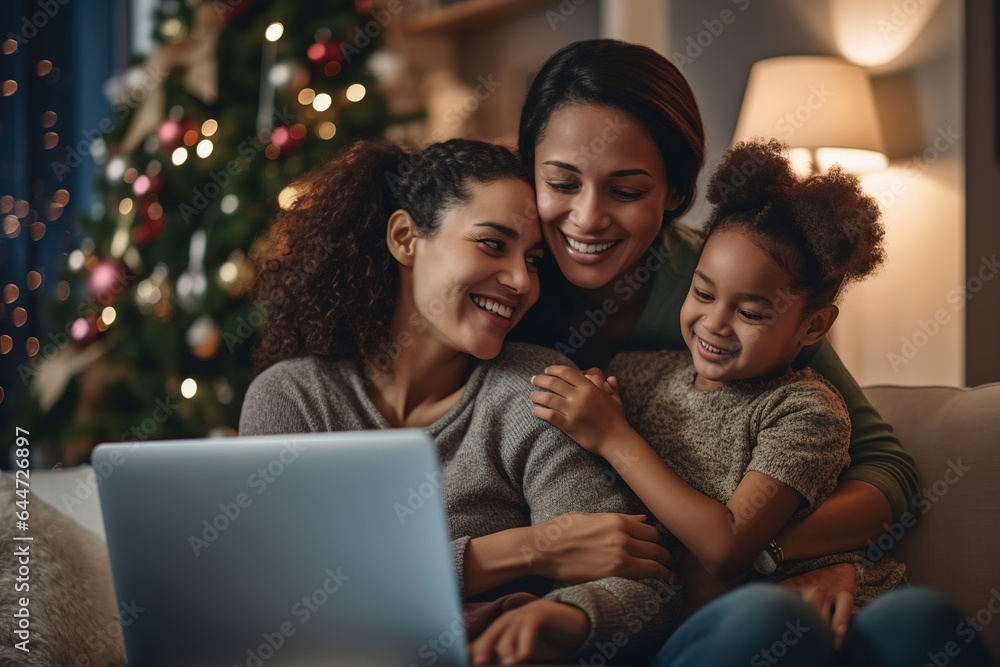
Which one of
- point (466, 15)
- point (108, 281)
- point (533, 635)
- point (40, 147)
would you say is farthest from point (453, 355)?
point (40, 147)

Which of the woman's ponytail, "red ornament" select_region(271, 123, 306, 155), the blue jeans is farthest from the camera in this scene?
"red ornament" select_region(271, 123, 306, 155)

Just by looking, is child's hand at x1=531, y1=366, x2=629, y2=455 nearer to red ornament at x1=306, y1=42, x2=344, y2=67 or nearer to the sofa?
the sofa

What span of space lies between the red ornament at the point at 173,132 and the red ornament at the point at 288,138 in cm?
39

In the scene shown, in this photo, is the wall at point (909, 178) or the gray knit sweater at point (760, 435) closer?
the gray knit sweater at point (760, 435)

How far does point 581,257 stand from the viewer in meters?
1.42

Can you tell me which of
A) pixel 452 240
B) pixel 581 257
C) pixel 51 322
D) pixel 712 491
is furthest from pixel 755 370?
pixel 51 322

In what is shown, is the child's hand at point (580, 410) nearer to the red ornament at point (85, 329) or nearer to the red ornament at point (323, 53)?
the red ornament at point (323, 53)

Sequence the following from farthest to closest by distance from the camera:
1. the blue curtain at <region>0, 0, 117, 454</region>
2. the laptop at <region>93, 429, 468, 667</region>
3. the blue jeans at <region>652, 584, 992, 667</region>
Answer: the blue curtain at <region>0, 0, 117, 454</region>, the blue jeans at <region>652, 584, 992, 667</region>, the laptop at <region>93, 429, 468, 667</region>

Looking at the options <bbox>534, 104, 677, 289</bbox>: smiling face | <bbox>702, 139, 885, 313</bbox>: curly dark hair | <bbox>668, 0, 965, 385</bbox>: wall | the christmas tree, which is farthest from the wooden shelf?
<bbox>702, 139, 885, 313</bbox>: curly dark hair

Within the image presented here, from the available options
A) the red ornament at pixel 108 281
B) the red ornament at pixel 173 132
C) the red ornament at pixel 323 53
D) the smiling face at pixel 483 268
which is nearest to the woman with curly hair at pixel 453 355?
the smiling face at pixel 483 268

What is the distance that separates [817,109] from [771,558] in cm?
159

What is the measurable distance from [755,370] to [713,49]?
197 centimetres

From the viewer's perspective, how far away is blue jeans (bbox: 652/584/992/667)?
98 centimetres

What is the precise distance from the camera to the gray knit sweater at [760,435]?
3.99ft
